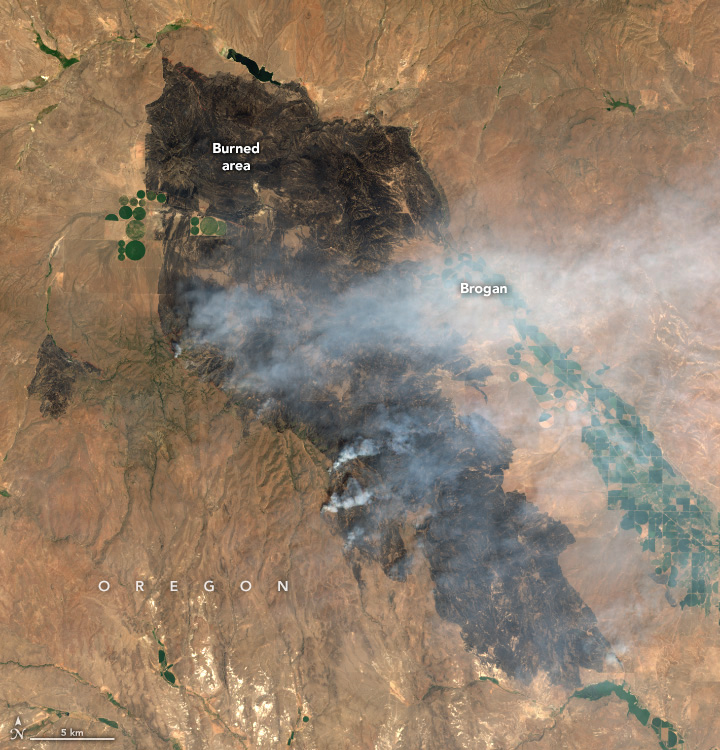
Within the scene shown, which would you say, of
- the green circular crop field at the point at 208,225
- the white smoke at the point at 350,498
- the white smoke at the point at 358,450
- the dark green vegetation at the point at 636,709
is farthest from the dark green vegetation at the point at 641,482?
the green circular crop field at the point at 208,225

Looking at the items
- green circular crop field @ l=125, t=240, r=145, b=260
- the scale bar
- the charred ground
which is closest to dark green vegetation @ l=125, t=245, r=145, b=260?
green circular crop field @ l=125, t=240, r=145, b=260

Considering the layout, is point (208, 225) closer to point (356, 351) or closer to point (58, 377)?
point (356, 351)

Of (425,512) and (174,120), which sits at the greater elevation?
(174,120)

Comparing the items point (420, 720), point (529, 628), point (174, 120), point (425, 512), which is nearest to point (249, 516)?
point (425, 512)

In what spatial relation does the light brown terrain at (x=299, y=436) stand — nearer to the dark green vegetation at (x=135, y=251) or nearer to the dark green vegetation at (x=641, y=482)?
the dark green vegetation at (x=135, y=251)

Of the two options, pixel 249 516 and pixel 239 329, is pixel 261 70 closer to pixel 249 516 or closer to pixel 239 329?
pixel 239 329

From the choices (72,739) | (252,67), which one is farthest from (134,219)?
(72,739)
